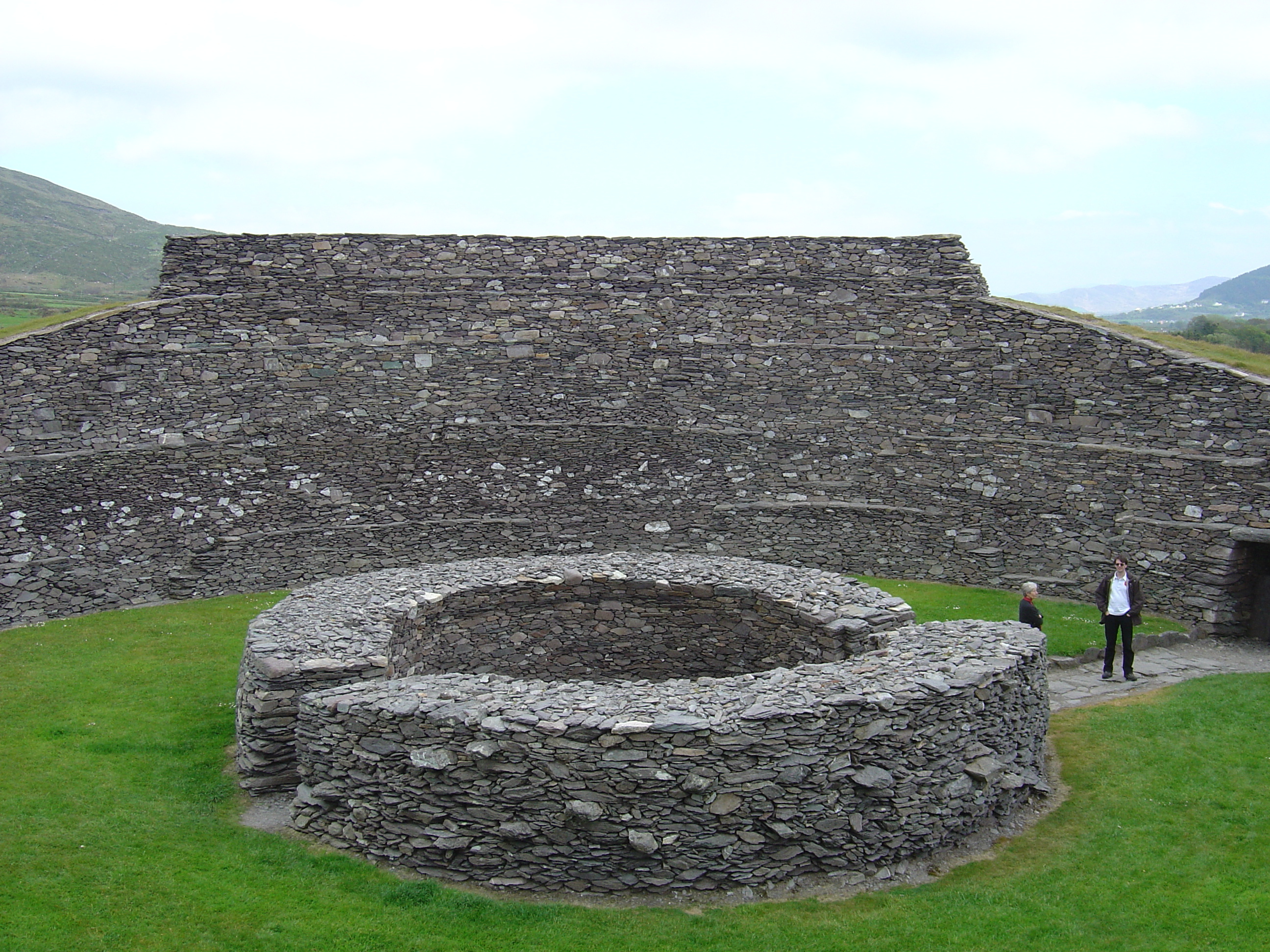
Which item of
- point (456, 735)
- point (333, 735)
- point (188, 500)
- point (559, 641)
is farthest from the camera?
point (188, 500)

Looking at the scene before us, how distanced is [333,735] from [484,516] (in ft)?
41.5

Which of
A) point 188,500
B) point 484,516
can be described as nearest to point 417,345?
point 484,516

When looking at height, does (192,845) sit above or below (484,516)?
below

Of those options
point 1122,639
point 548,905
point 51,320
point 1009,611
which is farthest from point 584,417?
point 548,905

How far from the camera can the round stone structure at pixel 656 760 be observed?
9789 mm

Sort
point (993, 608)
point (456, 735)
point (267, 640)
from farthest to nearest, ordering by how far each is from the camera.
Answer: point (993, 608)
point (267, 640)
point (456, 735)

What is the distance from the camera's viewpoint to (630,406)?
23.8 m

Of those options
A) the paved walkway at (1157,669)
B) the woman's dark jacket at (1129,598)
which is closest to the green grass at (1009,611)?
the paved walkway at (1157,669)

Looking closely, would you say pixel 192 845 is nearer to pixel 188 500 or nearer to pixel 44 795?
pixel 44 795

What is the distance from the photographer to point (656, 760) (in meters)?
9.73

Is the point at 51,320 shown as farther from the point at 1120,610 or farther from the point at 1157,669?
the point at 1157,669

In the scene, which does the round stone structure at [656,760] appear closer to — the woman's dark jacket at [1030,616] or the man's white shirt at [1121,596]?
the woman's dark jacket at [1030,616]

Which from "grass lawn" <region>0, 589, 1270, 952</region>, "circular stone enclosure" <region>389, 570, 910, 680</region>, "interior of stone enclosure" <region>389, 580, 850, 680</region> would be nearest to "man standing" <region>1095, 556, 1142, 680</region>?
"grass lawn" <region>0, 589, 1270, 952</region>

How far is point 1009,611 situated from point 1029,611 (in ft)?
16.4
